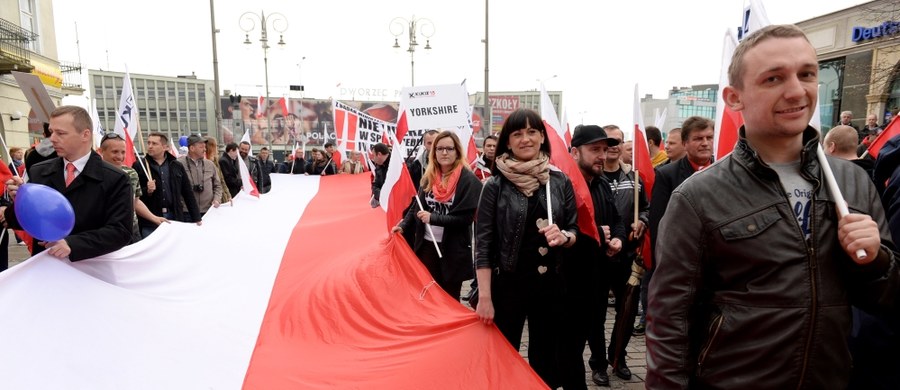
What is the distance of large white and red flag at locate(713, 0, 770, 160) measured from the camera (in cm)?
256

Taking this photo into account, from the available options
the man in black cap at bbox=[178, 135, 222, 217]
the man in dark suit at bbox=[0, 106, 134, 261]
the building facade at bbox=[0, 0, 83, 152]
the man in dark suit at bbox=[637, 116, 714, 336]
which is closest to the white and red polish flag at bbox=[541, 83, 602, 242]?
the man in dark suit at bbox=[637, 116, 714, 336]

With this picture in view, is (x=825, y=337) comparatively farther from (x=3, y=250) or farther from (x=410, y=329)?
(x=3, y=250)

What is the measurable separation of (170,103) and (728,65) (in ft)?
301

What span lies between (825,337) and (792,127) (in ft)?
2.02

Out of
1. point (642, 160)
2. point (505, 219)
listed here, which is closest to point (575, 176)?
point (505, 219)

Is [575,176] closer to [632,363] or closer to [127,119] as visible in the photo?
[632,363]

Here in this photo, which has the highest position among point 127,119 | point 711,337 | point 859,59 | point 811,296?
point 859,59

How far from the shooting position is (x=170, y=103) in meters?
80.6

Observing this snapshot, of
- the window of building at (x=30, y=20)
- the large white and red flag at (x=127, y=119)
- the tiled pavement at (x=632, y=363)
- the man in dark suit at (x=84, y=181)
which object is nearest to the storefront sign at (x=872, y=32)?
the tiled pavement at (x=632, y=363)

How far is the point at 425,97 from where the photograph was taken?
796 cm

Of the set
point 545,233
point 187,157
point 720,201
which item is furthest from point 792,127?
point 187,157

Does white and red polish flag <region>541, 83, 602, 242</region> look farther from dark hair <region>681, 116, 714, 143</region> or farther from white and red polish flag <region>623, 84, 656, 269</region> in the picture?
dark hair <region>681, 116, 714, 143</region>

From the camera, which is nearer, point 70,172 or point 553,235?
point 553,235

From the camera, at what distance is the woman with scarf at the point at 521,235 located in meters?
3.14
